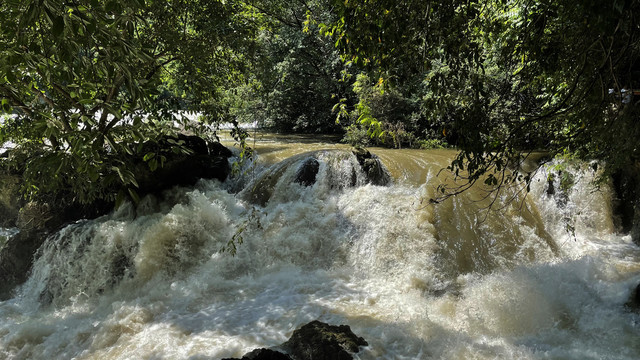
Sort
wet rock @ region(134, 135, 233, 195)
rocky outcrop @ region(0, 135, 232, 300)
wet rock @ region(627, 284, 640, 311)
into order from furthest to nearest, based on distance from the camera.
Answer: wet rock @ region(134, 135, 233, 195) → rocky outcrop @ region(0, 135, 232, 300) → wet rock @ region(627, 284, 640, 311)

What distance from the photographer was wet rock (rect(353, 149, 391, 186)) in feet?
28.3

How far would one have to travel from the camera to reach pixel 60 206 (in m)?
8.62

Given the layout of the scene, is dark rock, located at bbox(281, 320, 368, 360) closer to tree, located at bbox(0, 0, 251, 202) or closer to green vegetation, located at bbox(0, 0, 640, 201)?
green vegetation, located at bbox(0, 0, 640, 201)

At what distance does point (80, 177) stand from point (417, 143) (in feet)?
39.0

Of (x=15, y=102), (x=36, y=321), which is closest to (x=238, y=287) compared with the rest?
(x=36, y=321)

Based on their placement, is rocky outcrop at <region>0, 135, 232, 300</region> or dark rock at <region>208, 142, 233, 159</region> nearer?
rocky outcrop at <region>0, 135, 232, 300</region>

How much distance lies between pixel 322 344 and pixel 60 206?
310 inches

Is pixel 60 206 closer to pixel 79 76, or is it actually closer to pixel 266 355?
pixel 266 355

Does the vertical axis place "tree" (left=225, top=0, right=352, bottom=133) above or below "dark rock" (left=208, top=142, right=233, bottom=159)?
above

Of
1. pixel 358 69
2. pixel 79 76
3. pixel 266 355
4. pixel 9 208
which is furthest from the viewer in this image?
pixel 9 208

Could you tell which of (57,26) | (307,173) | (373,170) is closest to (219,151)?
(307,173)

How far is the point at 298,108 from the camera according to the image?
61.2 feet

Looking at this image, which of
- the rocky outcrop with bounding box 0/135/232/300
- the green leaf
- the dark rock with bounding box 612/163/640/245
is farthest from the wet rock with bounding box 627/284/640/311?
the rocky outcrop with bounding box 0/135/232/300

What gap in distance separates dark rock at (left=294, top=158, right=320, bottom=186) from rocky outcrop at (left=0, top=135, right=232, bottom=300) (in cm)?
209
